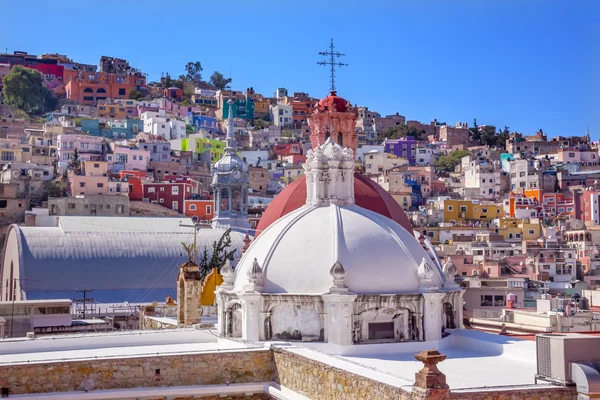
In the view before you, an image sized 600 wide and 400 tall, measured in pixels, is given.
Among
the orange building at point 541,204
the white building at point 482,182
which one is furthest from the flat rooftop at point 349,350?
the white building at point 482,182

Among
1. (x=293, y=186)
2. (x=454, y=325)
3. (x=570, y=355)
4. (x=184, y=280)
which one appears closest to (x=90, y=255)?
(x=293, y=186)

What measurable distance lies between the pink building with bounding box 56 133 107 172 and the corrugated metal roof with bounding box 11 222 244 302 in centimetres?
2697

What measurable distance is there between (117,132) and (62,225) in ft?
143

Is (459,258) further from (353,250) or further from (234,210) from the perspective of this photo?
(353,250)

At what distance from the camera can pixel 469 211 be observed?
6888 cm

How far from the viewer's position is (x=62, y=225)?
43.8 m

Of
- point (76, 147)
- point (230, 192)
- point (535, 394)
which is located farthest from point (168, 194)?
point (535, 394)

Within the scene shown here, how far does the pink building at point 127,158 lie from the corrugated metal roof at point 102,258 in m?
26.2

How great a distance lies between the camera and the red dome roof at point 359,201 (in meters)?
25.3

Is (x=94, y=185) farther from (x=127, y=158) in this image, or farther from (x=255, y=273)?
(x=255, y=273)

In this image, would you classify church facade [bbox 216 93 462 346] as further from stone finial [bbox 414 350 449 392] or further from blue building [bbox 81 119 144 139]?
blue building [bbox 81 119 144 139]

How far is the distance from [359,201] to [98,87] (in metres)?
83.5

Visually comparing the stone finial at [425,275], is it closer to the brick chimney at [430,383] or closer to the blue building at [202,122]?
the brick chimney at [430,383]

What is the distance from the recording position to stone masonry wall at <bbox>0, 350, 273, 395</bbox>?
13.6 m
